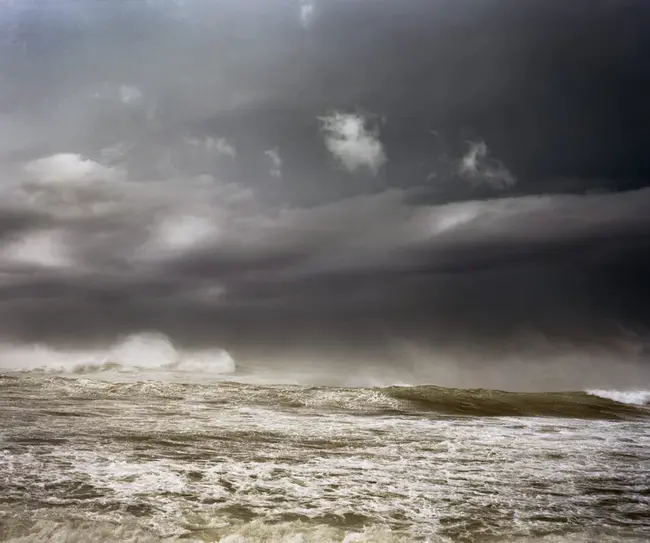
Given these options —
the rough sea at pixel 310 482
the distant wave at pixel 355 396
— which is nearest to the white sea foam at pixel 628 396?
the distant wave at pixel 355 396

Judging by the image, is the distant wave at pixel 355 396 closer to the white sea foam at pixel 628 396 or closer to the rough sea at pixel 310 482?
the white sea foam at pixel 628 396

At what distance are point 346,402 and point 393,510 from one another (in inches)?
950

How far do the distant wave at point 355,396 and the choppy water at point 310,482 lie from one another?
1237cm

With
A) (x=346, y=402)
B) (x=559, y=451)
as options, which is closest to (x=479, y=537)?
(x=559, y=451)

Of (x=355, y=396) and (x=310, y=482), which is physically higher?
(x=355, y=396)

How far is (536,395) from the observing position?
43.1m

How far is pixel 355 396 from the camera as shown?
113 feet

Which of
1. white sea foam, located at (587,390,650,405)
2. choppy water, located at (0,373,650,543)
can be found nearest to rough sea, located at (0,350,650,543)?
choppy water, located at (0,373,650,543)

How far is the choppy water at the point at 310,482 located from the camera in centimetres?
659

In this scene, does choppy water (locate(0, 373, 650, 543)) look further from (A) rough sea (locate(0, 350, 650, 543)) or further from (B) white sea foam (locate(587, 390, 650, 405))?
(B) white sea foam (locate(587, 390, 650, 405))

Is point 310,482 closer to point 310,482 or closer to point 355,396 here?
point 310,482

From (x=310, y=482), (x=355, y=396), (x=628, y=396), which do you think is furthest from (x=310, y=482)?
(x=628, y=396)

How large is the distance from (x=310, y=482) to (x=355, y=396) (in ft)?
84.2

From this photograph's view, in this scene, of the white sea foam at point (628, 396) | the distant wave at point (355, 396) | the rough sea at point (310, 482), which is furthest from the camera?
the white sea foam at point (628, 396)
